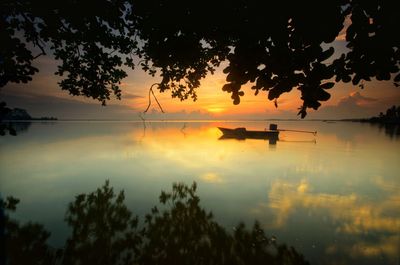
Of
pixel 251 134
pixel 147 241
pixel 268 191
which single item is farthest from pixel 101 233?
pixel 251 134

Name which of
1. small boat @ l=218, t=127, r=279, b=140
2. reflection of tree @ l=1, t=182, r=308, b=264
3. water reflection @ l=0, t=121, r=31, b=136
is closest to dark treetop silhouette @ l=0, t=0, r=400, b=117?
water reflection @ l=0, t=121, r=31, b=136

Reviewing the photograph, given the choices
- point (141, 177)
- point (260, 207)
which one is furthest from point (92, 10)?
point (141, 177)

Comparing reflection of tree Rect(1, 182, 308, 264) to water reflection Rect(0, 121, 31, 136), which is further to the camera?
reflection of tree Rect(1, 182, 308, 264)

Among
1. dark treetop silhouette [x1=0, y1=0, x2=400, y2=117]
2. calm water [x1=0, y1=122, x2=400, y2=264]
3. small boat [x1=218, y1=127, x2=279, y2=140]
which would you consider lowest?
calm water [x1=0, y1=122, x2=400, y2=264]

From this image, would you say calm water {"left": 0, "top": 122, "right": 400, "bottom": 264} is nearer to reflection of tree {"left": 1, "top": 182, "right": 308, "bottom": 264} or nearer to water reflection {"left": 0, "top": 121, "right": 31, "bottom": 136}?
reflection of tree {"left": 1, "top": 182, "right": 308, "bottom": 264}

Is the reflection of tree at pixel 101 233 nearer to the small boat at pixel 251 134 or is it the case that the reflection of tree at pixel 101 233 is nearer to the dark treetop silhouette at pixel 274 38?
the dark treetop silhouette at pixel 274 38

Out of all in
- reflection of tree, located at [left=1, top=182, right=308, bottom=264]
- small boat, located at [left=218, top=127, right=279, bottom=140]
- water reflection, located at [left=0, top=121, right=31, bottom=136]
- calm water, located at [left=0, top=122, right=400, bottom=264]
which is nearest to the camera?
water reflection, located at [left=0, top=121, right=31, bottom=136]

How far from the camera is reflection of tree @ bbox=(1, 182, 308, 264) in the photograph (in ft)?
24.4

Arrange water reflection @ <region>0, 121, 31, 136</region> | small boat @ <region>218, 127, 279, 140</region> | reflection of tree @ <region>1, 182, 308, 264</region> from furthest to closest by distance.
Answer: small boat @ <region>218, 127, 279, 140</region>, reflection of tree @ <region>1, 182, 308, 264</region>, water reflection @ <region>0, 121, 31, 136</region>

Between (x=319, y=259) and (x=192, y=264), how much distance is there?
367 centimetres

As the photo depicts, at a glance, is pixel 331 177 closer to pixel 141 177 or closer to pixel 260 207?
pixel 260 207

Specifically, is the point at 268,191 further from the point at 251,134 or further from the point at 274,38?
the point at 251,134

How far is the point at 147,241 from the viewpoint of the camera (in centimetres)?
846

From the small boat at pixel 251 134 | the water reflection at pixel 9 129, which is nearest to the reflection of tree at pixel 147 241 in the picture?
the water reflection at pixel 9 129
